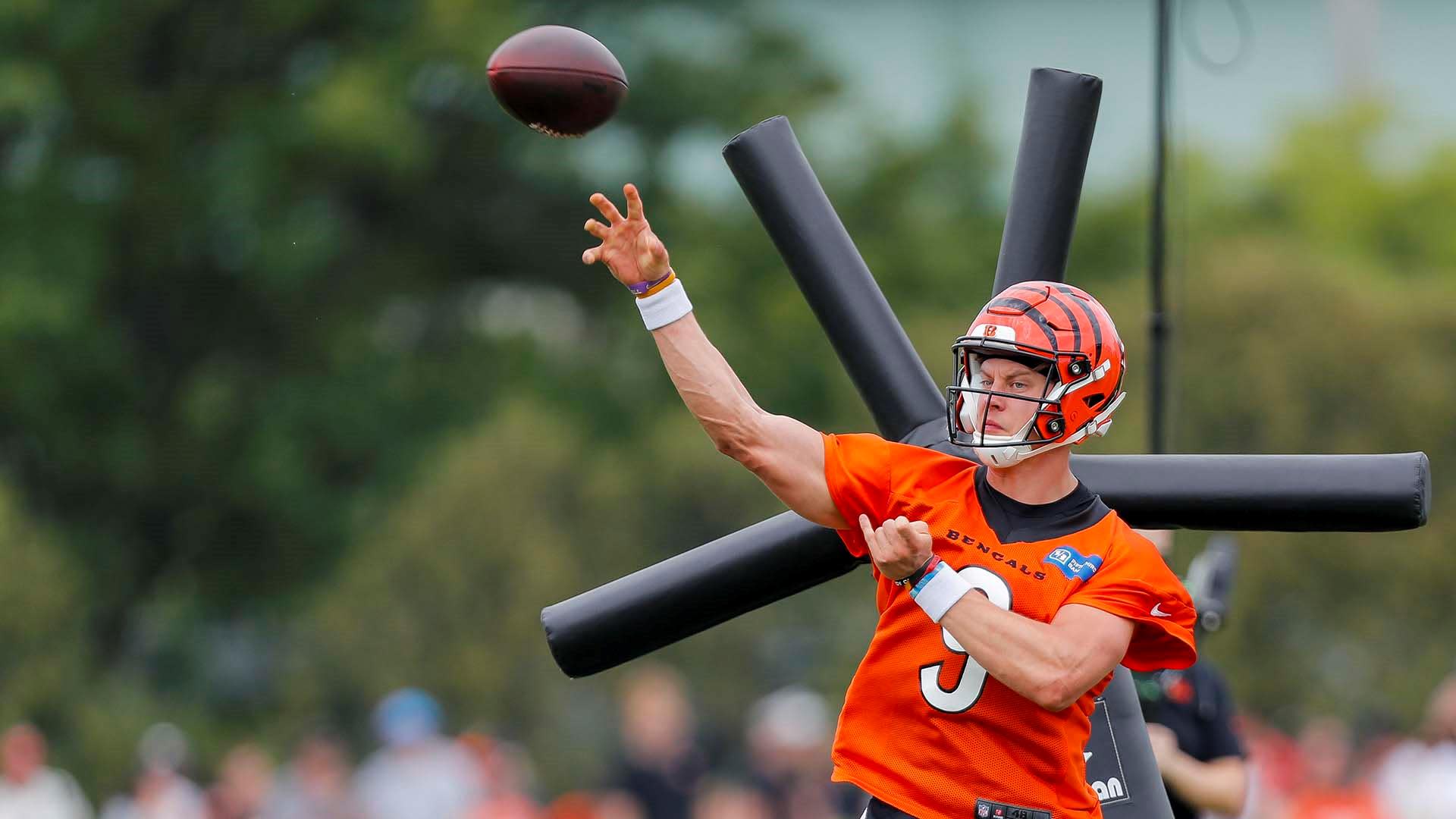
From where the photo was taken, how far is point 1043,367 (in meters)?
4.72

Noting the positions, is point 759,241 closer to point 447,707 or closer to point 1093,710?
point 447,707

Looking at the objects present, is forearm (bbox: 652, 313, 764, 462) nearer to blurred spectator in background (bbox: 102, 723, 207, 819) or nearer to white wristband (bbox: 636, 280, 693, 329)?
white wristband (bbox: 636, 280, 693, 329)

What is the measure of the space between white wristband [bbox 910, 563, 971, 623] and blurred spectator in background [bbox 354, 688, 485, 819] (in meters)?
8.35

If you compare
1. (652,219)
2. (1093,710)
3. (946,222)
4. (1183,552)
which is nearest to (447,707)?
(1183,552)

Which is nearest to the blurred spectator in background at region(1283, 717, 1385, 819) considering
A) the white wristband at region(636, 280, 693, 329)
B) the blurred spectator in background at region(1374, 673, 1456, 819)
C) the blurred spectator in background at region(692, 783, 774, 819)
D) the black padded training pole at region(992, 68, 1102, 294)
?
the blurred spectator in background at region(1374, 673, 1456, 819)

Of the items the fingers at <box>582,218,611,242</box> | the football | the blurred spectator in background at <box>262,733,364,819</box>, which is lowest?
the blurred spectator in background at <box>262,733,364,819</box>

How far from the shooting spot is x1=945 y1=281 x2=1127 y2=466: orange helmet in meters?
4.68

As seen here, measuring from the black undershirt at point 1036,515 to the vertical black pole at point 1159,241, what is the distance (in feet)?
7.36

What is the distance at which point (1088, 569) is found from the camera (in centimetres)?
465

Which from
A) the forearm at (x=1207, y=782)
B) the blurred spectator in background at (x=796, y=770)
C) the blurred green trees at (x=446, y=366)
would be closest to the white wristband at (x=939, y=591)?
the forearm at (x=1207, y=782)

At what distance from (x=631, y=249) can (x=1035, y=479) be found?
3.81 feet

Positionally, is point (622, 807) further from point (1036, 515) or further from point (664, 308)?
point (664, 308)

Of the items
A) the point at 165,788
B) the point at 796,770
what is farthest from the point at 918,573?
the point at 165,788

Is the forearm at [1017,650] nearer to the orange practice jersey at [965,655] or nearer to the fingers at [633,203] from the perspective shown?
the orange practice jersey at [965,655]
